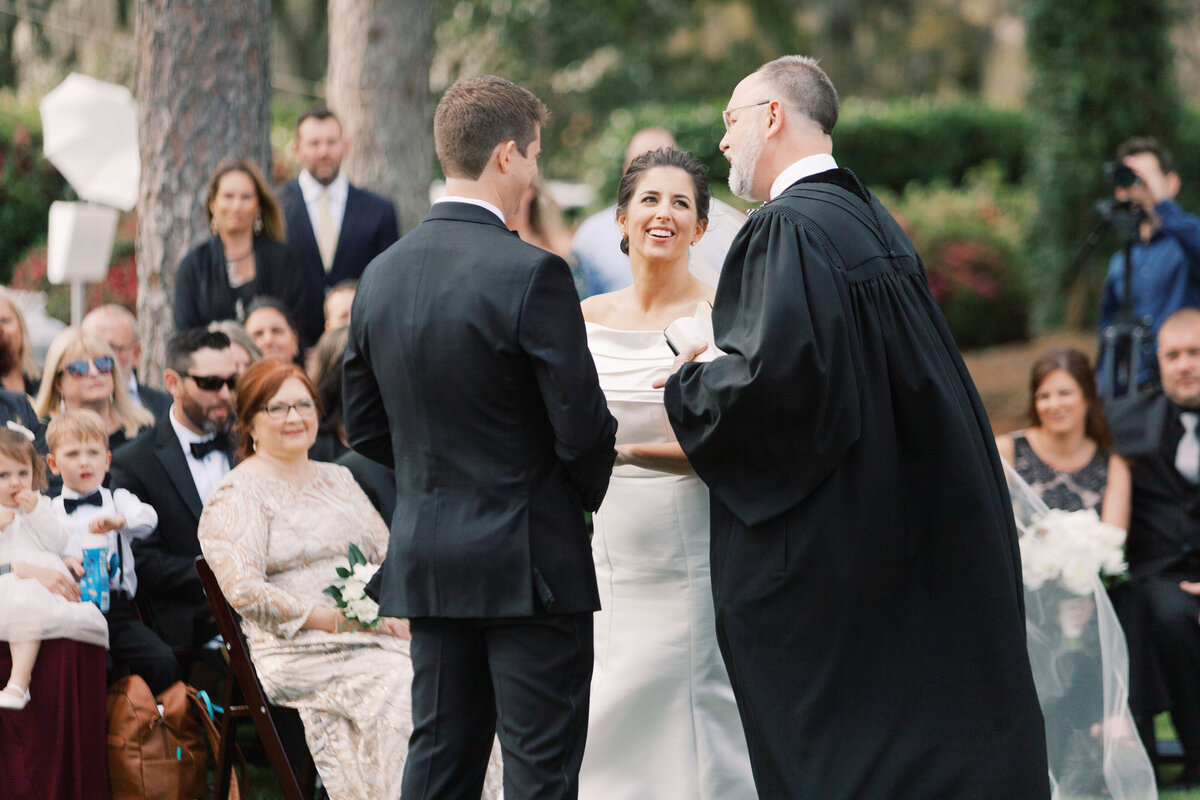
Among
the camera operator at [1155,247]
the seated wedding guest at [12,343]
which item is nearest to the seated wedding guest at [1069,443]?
the camera operator at [1155,247]

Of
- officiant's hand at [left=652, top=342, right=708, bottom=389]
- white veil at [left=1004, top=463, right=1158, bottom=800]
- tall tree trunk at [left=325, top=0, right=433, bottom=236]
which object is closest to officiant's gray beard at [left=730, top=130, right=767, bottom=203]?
officiant's hand at [left=652, top=342, right=708, bottom=389]

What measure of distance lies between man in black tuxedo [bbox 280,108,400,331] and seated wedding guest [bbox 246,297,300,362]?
1.11 metres

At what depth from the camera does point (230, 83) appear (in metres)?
7.48

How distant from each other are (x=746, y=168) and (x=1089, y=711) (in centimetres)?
235

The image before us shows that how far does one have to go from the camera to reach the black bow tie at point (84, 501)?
477 centimetres

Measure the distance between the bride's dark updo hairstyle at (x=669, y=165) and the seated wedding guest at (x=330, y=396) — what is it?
5.06 feet

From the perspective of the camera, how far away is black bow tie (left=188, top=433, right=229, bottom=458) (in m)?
5.29

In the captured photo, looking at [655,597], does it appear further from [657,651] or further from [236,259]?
[236,259]

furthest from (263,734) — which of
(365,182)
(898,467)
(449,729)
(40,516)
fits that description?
(365,182)

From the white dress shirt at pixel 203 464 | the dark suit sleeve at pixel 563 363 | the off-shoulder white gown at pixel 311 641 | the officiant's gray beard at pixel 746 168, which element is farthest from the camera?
the white dress shirt at pixel 203 464

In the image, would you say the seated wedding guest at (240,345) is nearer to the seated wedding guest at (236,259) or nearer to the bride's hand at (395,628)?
the seated wedding guest at (236,259)

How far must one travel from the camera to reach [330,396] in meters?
5.71

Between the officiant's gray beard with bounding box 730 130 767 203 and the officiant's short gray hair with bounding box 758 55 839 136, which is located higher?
the officiant's short gray hair with bounding box 758 55 839 136

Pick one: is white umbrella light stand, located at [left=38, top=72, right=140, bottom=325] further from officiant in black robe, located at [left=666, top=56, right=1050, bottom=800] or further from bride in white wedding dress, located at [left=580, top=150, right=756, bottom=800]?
officiant in black robe, located at [left=666, top=56, right=1050, bottom=800]
